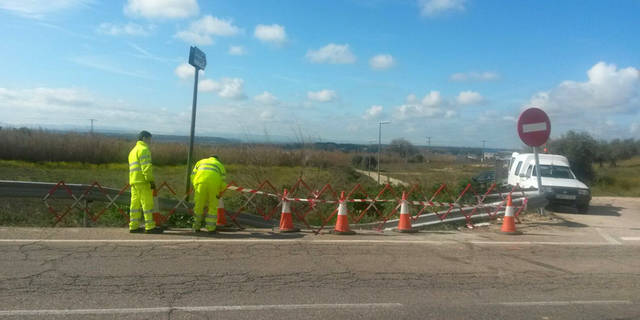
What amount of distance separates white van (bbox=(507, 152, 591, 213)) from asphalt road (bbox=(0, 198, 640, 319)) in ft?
14.3

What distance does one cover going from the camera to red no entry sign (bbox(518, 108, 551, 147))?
10727 mm

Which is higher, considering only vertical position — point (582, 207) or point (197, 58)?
point (197, 58)

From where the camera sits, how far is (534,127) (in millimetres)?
10797

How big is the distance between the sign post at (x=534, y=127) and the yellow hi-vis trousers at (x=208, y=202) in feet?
23.2

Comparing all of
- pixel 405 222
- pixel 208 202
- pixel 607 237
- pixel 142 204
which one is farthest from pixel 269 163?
pixel 607 237

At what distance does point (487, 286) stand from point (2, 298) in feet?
18.6

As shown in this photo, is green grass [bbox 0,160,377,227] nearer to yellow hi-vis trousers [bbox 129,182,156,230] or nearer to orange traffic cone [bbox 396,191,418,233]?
yellow hi-vis trousers [bbox 129,182,156,230]

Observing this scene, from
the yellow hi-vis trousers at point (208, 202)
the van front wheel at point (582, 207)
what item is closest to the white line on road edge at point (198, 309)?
the yellow hi-vis trousers at point (208, 202)

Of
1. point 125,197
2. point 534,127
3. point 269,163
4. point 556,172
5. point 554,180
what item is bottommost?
point 125,197

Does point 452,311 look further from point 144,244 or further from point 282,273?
point 144,244

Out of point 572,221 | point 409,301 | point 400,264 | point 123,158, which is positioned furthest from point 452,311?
point 123,158

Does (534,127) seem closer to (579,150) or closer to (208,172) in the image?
(208,172)

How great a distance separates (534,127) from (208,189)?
294 inches

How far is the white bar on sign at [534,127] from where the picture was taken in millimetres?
10734
